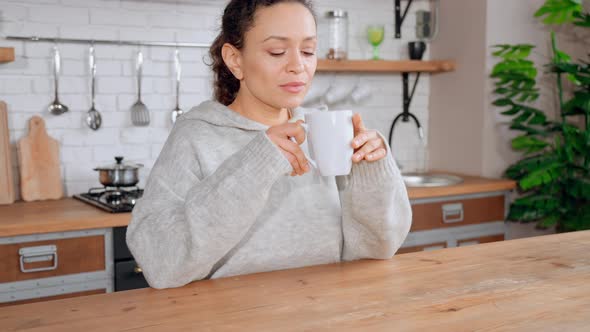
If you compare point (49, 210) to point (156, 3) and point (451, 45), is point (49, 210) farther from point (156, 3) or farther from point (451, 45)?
point (451, 45)

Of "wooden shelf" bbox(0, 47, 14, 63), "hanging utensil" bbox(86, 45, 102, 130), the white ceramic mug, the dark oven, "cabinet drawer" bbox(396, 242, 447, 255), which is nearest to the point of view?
the white ceramic mug

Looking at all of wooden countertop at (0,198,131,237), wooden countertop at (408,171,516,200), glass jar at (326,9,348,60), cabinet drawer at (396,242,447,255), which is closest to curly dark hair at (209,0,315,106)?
wooden countertop at (0,198,131,237)

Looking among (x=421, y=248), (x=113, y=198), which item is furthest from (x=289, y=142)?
(x=421, y=248)

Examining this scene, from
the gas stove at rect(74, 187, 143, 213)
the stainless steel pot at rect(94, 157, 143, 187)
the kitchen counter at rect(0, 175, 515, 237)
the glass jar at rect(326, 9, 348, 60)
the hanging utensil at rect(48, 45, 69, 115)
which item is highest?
the glass jar at rect(326, 9, 348, 60)

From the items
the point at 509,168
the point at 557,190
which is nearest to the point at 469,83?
the point at 509,168

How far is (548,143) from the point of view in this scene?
3.13m

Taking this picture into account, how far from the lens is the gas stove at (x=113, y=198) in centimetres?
238

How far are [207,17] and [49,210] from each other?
119cm

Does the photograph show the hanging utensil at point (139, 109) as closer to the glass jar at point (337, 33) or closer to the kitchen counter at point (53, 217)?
the kitchen counter at point (53, 217)

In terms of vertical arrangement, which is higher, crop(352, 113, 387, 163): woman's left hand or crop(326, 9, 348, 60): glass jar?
crop(326, 9, 348, 60): glass jar

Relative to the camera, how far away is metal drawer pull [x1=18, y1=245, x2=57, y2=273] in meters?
2.16

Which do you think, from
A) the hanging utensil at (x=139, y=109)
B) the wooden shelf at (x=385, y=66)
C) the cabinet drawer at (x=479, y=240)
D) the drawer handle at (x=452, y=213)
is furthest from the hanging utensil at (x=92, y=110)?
the cabinet drawer at (x=479, y=240)

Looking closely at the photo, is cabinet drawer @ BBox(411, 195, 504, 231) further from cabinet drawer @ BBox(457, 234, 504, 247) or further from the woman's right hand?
the woman's right hand

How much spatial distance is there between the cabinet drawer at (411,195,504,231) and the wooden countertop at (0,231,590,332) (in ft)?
5.51
